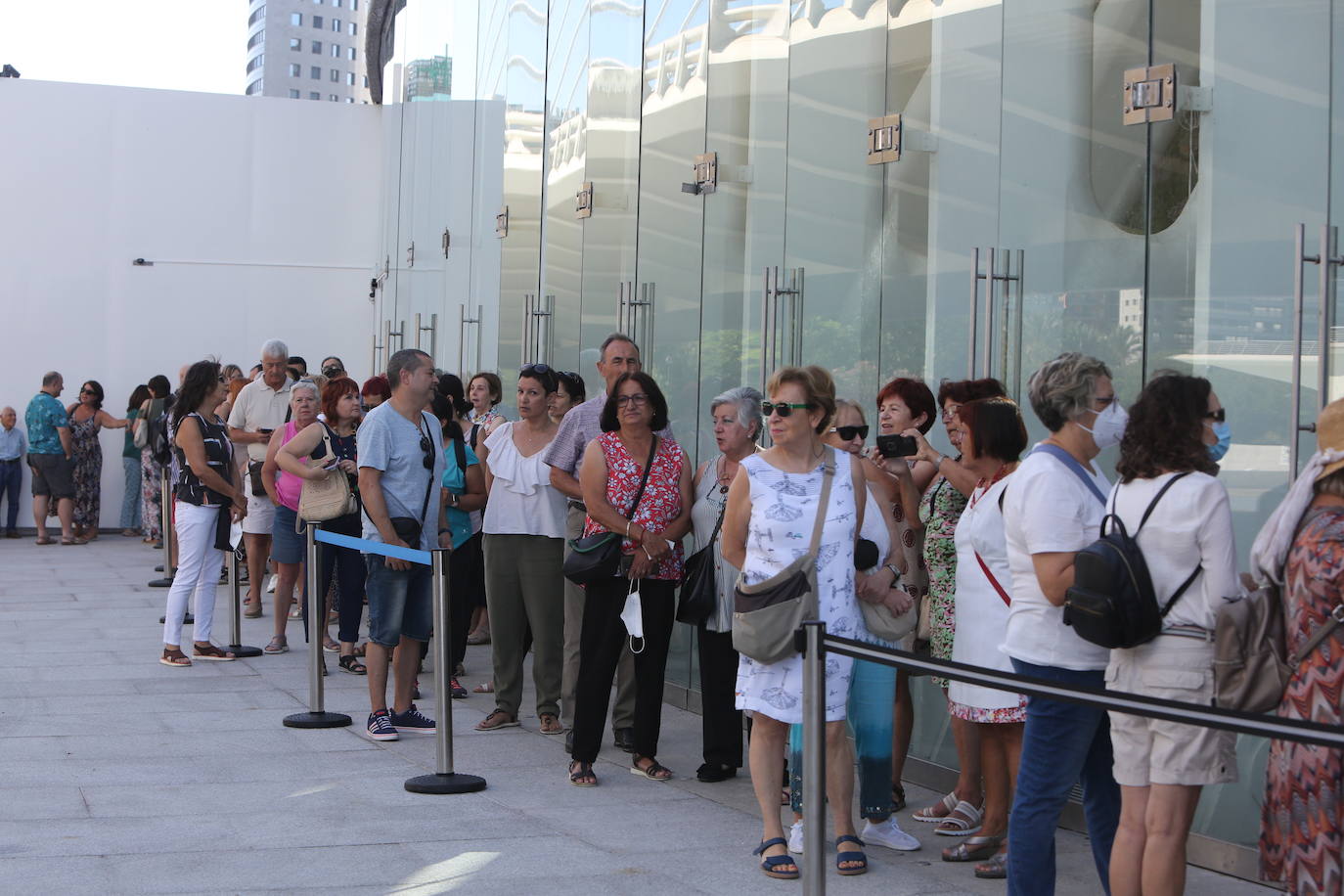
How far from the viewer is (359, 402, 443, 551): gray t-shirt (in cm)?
641

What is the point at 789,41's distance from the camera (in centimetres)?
714

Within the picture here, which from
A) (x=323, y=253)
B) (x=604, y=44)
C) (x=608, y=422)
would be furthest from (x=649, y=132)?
(x=323, y=253)

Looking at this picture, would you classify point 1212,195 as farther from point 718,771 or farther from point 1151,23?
point 718,771

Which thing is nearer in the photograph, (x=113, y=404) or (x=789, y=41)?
(x=789, y=41)

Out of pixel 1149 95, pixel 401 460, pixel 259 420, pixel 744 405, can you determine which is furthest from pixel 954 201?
pixel 259 420

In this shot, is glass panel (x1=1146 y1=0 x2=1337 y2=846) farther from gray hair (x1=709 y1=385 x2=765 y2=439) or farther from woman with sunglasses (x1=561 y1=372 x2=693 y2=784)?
woman with sunglasses (x1=561 y1=372 x2=693 y2=784)

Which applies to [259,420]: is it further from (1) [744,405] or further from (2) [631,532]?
(1) [744,405]

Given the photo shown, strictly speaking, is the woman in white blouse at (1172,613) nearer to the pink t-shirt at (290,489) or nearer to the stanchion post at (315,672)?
the stanchion post at (315,672)

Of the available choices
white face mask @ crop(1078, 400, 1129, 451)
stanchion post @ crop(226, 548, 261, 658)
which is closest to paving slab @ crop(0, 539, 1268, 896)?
stanchion post @ crop(226, 548, 261, 658)

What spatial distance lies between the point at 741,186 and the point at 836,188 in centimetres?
95

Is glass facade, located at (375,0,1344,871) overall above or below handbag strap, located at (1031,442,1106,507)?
above

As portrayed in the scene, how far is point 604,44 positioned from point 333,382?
2823 mm

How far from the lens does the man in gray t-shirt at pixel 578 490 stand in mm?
6340

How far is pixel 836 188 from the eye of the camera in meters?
6.70
